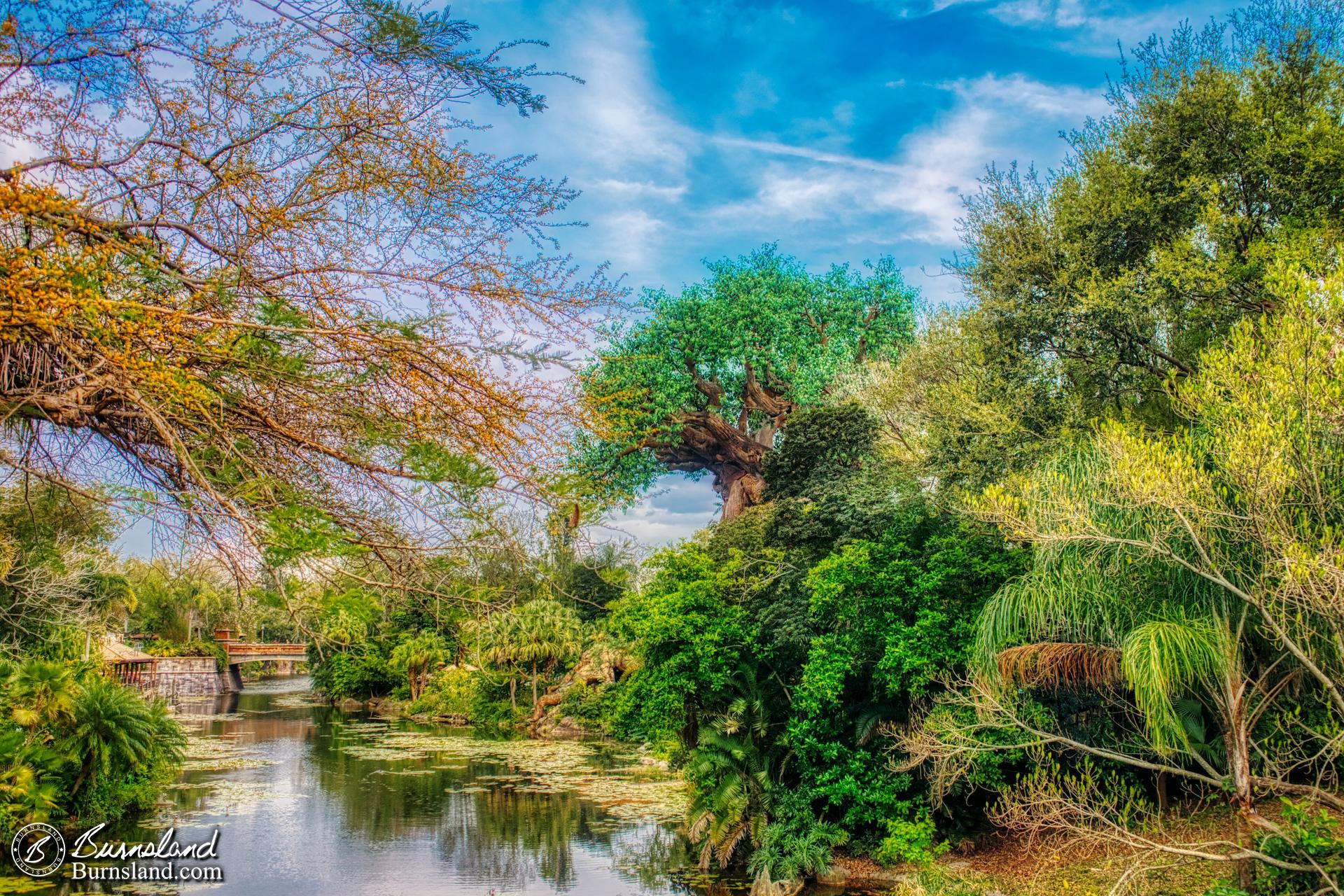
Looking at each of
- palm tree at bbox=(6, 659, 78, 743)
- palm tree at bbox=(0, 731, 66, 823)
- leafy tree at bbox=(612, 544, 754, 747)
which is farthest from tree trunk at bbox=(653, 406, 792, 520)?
palm tree at bbox=(0, 731, 66, 823)

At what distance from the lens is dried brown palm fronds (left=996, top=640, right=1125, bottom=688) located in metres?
9.00

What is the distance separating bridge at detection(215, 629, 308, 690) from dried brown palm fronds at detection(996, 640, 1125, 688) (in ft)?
126

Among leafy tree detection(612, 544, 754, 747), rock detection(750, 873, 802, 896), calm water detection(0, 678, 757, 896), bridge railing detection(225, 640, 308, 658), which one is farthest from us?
bridge railing detection(225, 640, 308, 658)

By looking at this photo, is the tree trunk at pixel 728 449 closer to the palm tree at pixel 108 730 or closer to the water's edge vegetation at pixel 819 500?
the water's edge vegetation at pixel 819 500

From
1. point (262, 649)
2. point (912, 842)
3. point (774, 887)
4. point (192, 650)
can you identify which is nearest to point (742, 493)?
point (774, 887)

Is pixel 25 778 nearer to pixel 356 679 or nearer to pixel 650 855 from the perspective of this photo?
pixel 650 855

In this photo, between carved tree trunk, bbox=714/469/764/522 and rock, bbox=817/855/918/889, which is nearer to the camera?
rock, bbox=817/855/918/889

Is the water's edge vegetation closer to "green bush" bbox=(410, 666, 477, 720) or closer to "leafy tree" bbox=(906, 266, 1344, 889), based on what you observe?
"leafy tree" bbox=(906, 266, 1344, 889)

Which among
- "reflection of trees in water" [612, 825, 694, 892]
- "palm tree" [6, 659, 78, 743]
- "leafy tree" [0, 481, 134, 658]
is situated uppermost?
"leafy tree" [0, 481, 134, 658]

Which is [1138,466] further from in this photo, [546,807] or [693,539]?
[546,807]

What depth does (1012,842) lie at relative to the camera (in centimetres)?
1173

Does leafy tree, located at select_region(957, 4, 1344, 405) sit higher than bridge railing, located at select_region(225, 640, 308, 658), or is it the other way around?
leafy tree, located at select_region(957, 4, 1344, 405)

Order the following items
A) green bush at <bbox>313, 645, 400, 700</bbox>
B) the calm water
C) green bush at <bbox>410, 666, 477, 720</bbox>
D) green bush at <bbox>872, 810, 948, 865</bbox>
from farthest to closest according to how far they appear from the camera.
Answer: green bush at <bbox>313, 645, 400, 700</bbox>
green bush at <bbox>410, 666, 477, 720</bbox>
the calm water
green bush at <bbox>872, 810, 948, 865</bbox>

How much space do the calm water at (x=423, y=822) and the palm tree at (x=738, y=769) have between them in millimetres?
781
